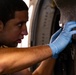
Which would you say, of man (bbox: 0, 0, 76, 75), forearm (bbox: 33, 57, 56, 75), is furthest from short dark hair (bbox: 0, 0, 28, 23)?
forearm (bbox: 33, 57, 56, 75)

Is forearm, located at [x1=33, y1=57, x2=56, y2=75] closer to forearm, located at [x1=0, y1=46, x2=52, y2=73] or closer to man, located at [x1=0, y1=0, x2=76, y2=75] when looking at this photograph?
man, located at [x1=0, y1=0, x2=76, y2=75]

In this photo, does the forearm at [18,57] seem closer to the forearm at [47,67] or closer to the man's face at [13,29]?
the man's face at [13,29]

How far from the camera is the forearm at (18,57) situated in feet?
3.31

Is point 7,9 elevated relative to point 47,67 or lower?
elevated

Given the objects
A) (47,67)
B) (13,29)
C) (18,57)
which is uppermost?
(13,29)

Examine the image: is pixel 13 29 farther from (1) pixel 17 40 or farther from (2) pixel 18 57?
(2) pixel 18 57

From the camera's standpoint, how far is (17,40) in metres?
1.24

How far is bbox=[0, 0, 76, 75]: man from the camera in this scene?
1.02m

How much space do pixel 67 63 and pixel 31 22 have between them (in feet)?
1.36

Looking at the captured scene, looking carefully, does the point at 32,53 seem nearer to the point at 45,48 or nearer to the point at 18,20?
the point at 45,48

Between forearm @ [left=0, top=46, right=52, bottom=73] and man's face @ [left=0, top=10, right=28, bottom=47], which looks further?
man's face @ [left=0, top=10, right=28, bottom=47]

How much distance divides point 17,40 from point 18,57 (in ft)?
0.74

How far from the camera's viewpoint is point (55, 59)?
145 centimetres

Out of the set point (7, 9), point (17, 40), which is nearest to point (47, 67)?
point (17, 40)
